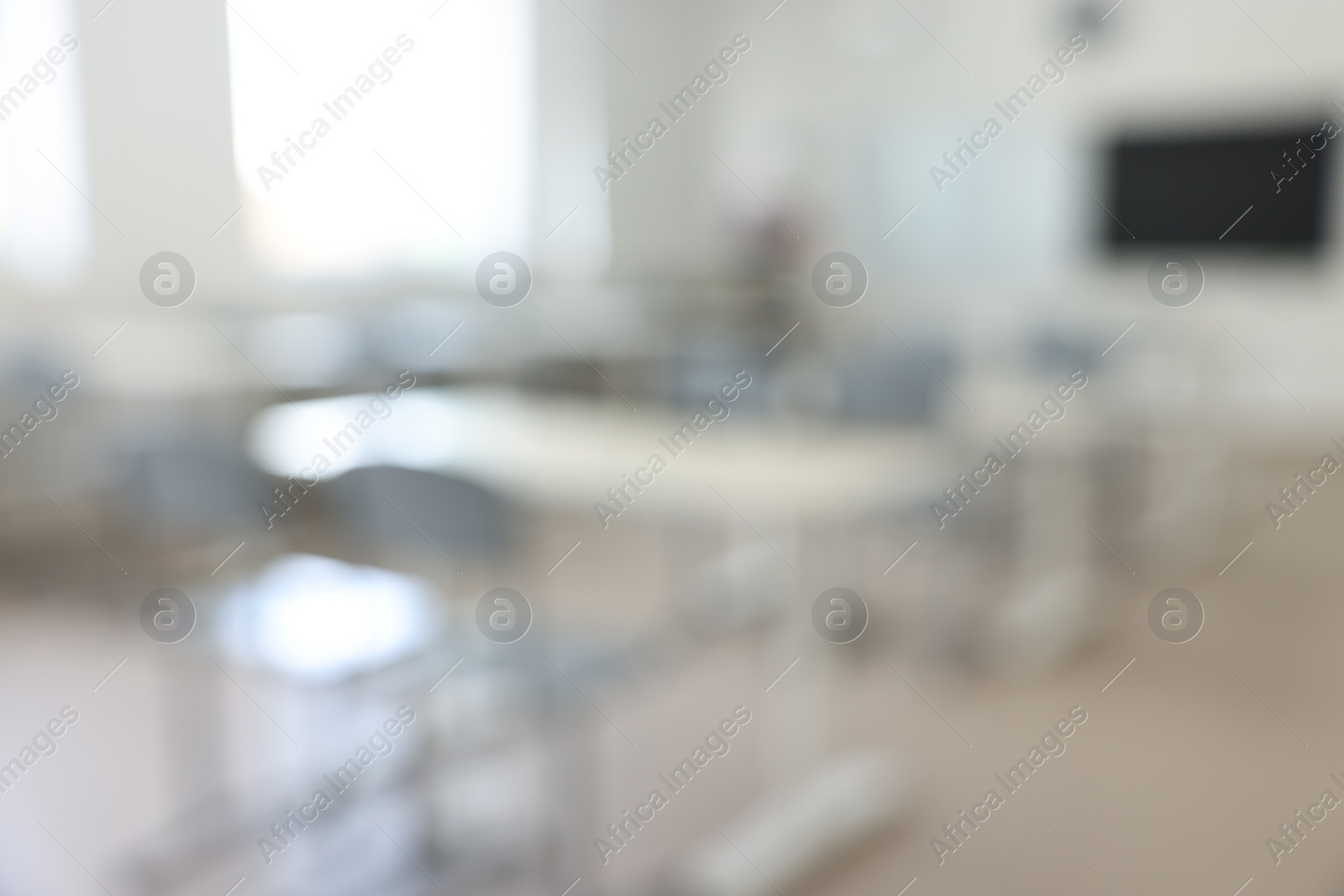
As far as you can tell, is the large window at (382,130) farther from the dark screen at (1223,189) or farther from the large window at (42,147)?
the dark screen at (1223,189)

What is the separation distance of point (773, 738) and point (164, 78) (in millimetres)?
4151

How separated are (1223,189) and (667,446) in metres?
5.14

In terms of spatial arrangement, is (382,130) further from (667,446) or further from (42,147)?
(667,446)

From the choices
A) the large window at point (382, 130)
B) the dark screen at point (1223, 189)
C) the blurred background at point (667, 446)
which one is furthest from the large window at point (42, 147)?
the dark screen at point (1223, 189)

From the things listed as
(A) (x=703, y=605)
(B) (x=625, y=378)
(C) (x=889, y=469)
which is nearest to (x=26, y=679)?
(A) (x=703, y=605)

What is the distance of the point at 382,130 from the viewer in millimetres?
5996

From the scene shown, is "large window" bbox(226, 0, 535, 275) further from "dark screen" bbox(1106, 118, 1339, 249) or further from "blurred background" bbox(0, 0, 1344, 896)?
"dark screen" bbox(1106, 118, 1339, 249)

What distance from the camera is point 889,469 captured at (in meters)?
2.54

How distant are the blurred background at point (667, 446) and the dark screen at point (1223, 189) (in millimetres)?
35

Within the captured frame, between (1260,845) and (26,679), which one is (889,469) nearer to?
(1260,845)

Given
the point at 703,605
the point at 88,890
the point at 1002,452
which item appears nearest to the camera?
the point at 88,890

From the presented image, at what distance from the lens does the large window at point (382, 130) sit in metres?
5.10

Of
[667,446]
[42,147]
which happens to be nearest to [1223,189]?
[667,446]

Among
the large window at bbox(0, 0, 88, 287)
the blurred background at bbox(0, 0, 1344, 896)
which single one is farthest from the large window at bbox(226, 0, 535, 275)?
the large window at bbox(0, 0, 88, 287)
